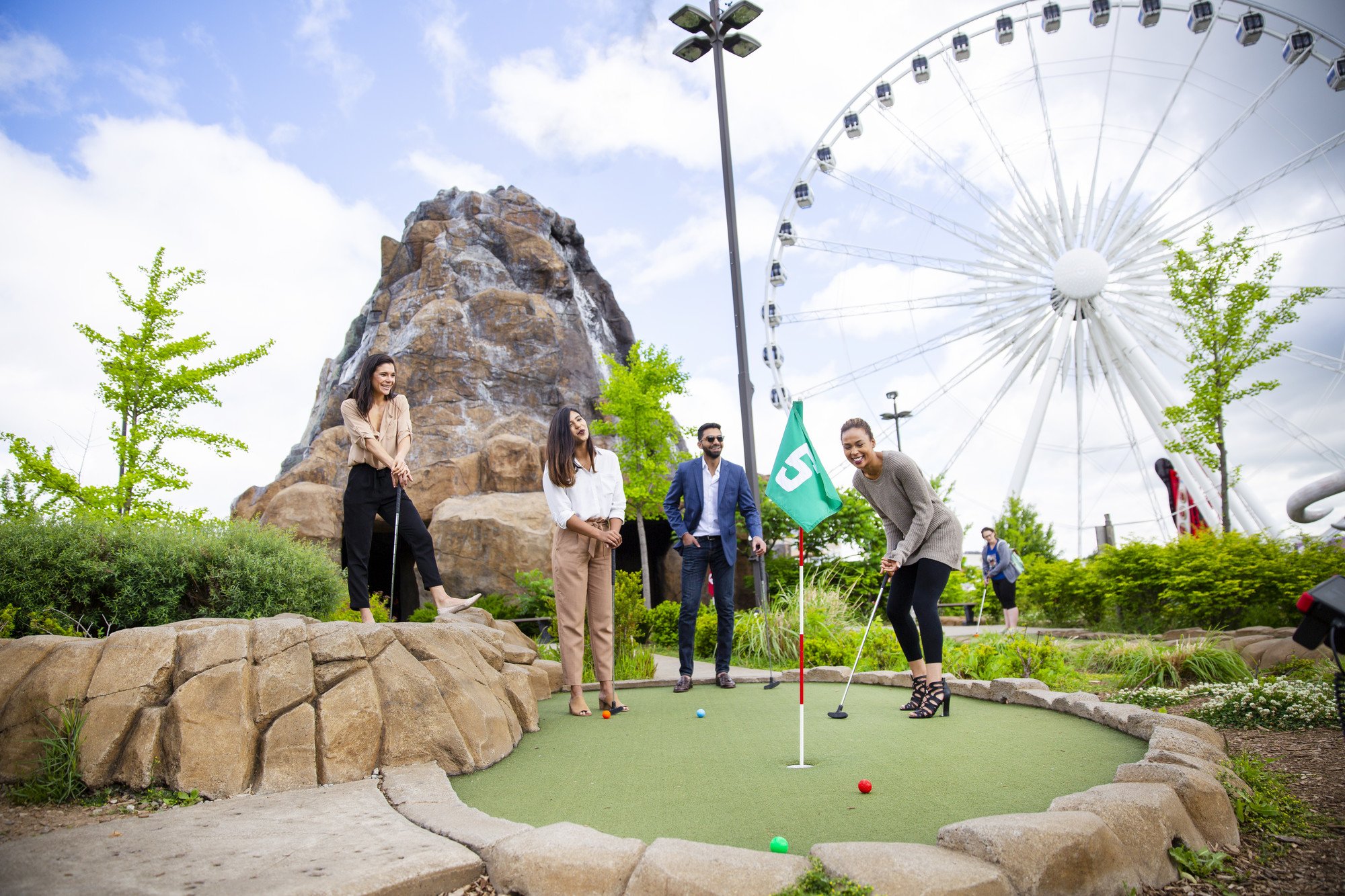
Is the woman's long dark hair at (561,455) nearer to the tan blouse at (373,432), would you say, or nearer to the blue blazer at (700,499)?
the tan blouse at (373,432)

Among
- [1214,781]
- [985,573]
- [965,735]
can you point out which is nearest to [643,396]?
[985,573]

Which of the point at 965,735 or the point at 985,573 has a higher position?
the point at 985,573

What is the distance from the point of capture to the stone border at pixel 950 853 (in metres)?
1.96

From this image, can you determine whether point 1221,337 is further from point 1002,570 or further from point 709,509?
point 709,509

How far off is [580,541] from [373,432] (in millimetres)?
1370

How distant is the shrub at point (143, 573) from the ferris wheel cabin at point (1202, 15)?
1932 cm

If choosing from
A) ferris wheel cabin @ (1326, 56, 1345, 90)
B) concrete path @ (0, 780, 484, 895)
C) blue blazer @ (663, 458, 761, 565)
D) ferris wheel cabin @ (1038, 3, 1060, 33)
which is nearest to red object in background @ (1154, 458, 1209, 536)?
ferris wheel cabin @ (1326, 56, 1345, 90)

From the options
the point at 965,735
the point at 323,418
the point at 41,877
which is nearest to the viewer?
the point at 41,877

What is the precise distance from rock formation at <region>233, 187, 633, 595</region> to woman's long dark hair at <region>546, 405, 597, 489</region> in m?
8.46

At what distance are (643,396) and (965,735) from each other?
13284 millimetres

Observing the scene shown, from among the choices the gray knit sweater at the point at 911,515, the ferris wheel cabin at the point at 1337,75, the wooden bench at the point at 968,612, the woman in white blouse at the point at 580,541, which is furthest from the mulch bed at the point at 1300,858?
A: the ferris wheel cabin at the point at 1337,75

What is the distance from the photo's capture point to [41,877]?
6.63 ft

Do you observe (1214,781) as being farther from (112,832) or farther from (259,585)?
(259,585)

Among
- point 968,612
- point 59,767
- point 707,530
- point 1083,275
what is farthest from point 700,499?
point 1083,275
